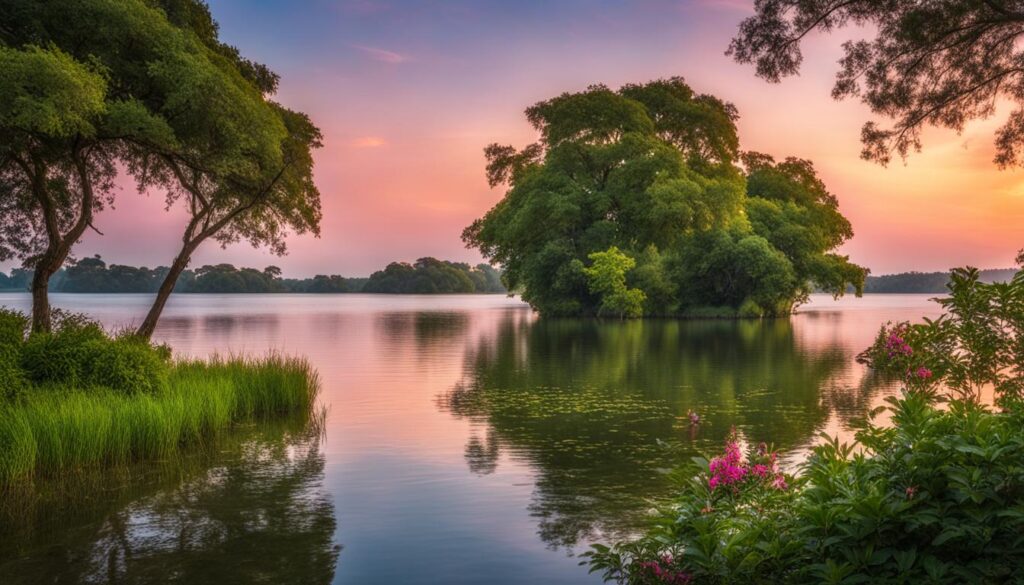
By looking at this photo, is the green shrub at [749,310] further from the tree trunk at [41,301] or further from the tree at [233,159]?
the tree trunk at [41,301]

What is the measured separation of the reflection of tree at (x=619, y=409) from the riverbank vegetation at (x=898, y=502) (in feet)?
4.27

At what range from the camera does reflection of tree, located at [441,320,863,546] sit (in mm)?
11539

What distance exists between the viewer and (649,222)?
214 feet

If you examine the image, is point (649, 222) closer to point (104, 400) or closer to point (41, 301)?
point (41, 301)

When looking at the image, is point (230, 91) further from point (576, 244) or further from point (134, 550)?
point (576, 244)

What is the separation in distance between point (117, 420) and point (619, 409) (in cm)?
1135

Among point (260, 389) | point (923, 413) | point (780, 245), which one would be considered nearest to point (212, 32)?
point (260, 389)

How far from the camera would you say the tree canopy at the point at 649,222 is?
6606 centimetres

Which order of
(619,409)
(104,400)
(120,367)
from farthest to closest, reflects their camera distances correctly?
1. (619,409)
2. (120,367)
3. (104,400)

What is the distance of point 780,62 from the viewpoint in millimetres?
13938

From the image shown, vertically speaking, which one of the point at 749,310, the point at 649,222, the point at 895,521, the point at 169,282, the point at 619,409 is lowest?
the point at 619,409

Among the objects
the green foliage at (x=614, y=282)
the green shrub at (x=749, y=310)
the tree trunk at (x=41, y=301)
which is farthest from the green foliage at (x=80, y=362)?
the green shrub at (x=749, y=310)

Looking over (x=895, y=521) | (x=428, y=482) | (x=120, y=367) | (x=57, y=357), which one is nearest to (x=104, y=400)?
(x=120, y=367)

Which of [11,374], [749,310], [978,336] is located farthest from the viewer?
[749,310]
